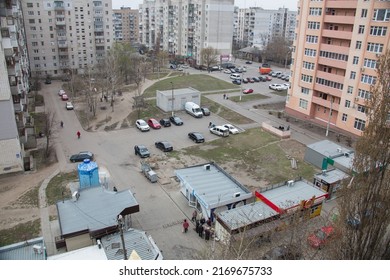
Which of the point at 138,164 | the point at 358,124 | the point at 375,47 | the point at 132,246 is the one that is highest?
the point at 375,47

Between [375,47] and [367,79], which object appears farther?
[367,79]

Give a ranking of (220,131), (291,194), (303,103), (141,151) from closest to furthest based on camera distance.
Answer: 1. (291,194)
2. (141,151)
3. (220,131)
4. (303,103)

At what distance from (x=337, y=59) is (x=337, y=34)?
2.14m

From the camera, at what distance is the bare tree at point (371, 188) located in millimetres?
9195

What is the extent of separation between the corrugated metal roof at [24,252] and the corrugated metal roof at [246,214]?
766 centimetres

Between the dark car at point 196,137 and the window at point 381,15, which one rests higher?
the window at point 381,15

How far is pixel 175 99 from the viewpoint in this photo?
36.2 metres

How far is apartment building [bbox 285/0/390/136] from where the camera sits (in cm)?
2661

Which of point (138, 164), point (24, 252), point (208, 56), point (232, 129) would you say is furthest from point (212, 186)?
point (208, 56)

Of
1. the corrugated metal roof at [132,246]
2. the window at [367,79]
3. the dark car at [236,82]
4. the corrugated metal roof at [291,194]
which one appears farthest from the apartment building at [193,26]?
the corrugated metal roof at [132,246]

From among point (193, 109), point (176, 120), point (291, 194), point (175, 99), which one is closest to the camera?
point (291, 194)

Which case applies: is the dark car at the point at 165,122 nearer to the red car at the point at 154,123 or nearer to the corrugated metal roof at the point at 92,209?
the red car at the point at 154,123

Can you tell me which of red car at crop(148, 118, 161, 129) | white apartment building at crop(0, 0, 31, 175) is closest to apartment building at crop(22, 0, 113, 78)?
red car at crop(148, 118, 161, 129)

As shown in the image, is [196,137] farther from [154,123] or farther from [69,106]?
[69,106]
